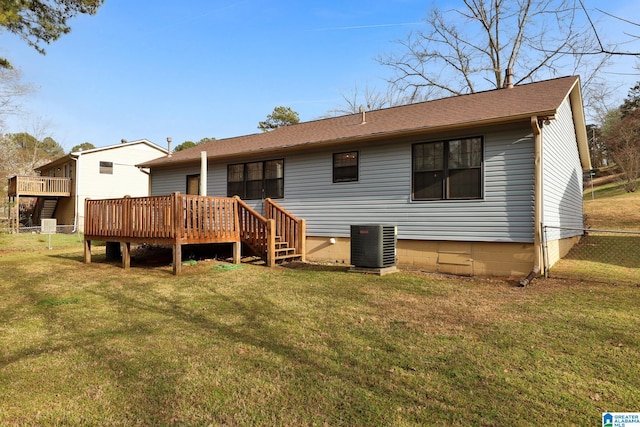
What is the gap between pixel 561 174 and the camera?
9727 millimetres

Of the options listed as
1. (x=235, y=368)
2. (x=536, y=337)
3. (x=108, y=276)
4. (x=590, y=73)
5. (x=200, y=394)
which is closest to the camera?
(x=200, y=394)

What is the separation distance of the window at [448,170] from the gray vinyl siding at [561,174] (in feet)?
4.43

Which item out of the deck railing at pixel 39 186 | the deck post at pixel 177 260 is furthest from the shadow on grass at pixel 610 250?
the deck railing at pixel 39 186

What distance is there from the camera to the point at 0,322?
455 centimetres

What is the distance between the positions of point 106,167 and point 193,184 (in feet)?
48.8

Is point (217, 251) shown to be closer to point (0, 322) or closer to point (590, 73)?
point (0, 322)

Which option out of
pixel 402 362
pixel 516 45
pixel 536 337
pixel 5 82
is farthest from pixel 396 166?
pixel 5 82

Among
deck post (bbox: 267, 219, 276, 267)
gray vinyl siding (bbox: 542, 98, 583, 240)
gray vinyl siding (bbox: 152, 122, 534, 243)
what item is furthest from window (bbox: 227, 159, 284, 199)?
gray vinyl siding (bbox: 542, 98, 583, 240)

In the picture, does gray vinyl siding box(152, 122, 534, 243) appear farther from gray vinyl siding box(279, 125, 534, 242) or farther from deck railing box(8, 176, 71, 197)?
deck railing box(8, 176, 71, 197)

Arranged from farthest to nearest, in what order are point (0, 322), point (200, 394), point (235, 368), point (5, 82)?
point (5, 82) < point (0, 322) < point (235, 368) < point (200, 394)

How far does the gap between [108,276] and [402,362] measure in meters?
6.99

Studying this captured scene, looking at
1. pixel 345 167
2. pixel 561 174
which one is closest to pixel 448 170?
pixel 345 167

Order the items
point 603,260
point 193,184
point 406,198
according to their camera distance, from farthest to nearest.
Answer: point 193,184
point 603,260
point 406,198

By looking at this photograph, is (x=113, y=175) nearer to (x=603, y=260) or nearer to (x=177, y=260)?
(x=177, y=260)
